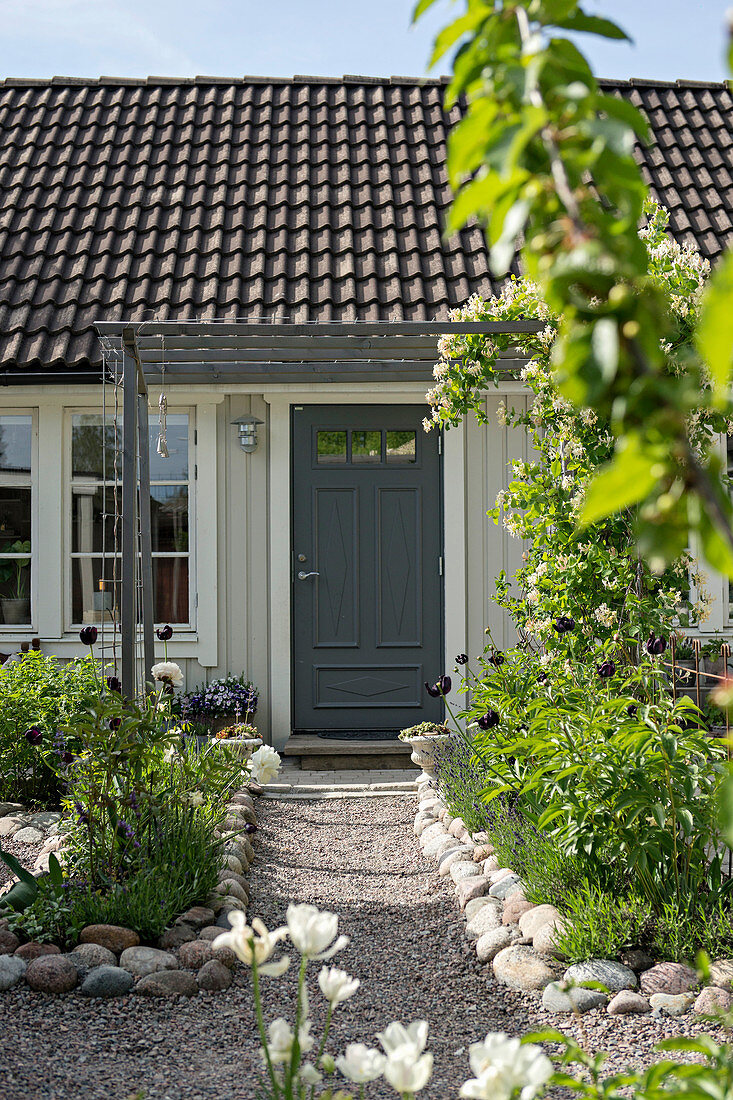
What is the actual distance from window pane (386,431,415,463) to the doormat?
78.2 inches

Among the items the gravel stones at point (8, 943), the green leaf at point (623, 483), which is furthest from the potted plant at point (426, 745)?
the green leaf at point (623, 483)

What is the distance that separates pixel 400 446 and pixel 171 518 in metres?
1.76

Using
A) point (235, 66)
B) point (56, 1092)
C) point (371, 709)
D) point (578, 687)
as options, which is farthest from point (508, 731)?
point (235, 66)

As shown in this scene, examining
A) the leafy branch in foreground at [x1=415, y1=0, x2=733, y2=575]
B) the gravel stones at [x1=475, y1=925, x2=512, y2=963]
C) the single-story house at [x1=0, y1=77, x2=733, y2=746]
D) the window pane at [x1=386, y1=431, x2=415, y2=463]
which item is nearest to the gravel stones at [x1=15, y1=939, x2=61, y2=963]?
the gravel stones at [x1=475, y1=925, x2=512, y2=963]

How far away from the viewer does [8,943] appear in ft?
Answer: 10.6

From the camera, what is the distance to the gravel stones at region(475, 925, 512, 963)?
327 centimetres

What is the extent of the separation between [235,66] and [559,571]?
6961 millimetres

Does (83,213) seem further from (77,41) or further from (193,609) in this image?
(193,609)

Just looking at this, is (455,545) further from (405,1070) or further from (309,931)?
(405,1070)

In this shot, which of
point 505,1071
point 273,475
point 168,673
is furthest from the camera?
point 273,475

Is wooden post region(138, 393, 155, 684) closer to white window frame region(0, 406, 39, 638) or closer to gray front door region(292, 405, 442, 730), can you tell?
gray front door region(292, 405, 442, 730)

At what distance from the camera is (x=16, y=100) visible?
29.2ft

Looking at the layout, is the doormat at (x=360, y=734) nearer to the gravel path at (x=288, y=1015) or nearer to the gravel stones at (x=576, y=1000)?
the gravel path at (x=288, y=1015)

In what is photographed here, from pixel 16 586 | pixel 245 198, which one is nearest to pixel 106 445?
pixel 16 586
